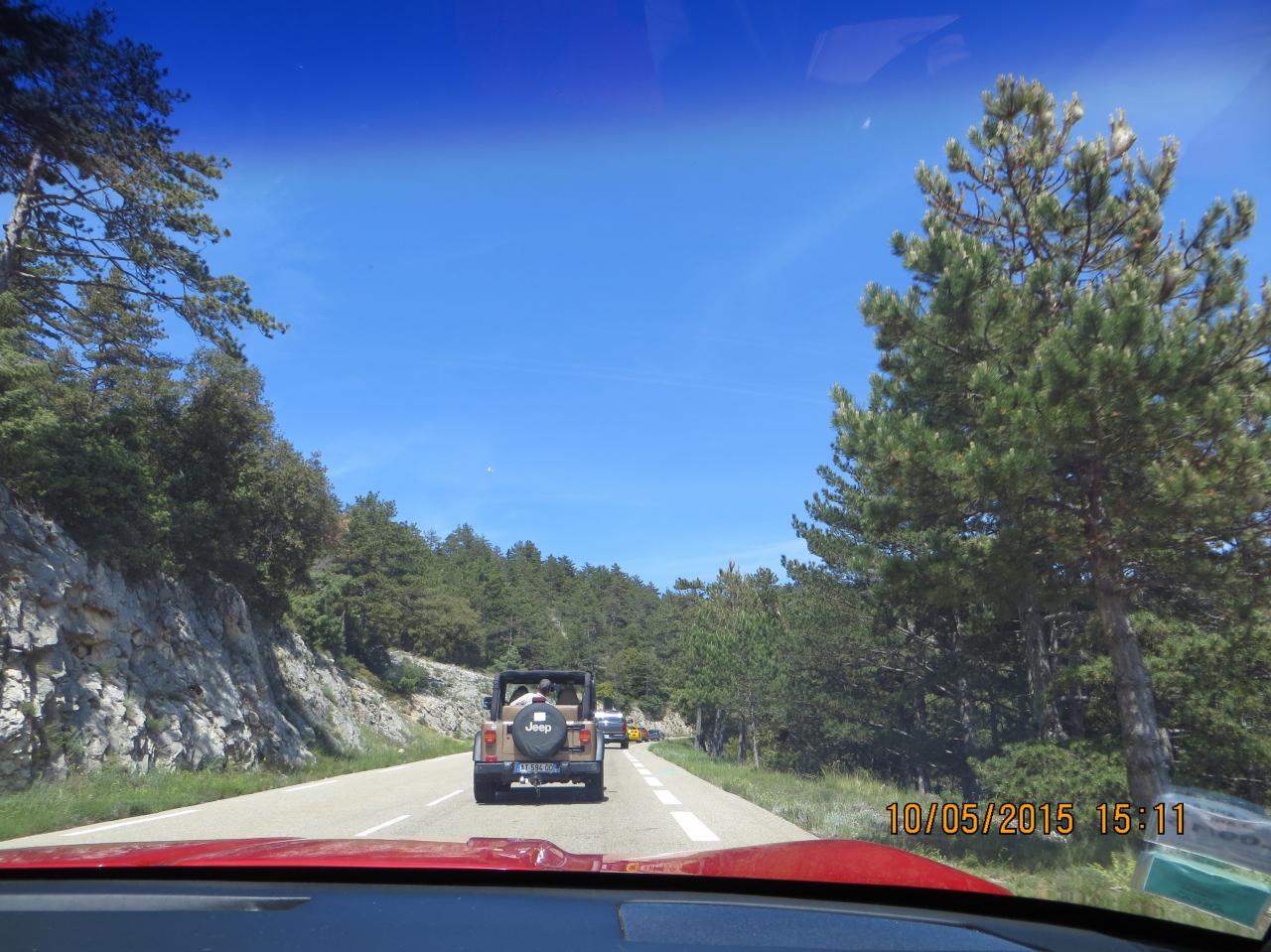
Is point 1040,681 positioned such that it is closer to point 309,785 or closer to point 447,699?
point 309,785

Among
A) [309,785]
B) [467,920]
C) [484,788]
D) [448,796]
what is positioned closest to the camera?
[467,920]

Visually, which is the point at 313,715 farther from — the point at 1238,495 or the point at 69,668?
the point at 1238,495

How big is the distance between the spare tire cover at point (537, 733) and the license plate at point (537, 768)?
0.33 m

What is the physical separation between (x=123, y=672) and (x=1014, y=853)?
1829 centimetres

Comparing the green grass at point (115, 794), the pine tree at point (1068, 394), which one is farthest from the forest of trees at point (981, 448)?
the green grass at point (115, 794)

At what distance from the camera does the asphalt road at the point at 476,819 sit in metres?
9.36

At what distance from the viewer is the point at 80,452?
18359mm

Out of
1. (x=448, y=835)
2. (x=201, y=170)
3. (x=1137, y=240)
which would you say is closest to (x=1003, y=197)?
(x=1137, y=240)

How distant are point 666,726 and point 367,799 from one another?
9876 cm

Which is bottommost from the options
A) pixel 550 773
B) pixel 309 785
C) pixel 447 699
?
pixel 447 699

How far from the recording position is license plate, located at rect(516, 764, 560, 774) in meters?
13.3

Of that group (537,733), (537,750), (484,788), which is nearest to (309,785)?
(484,788)

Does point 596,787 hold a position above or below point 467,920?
below
